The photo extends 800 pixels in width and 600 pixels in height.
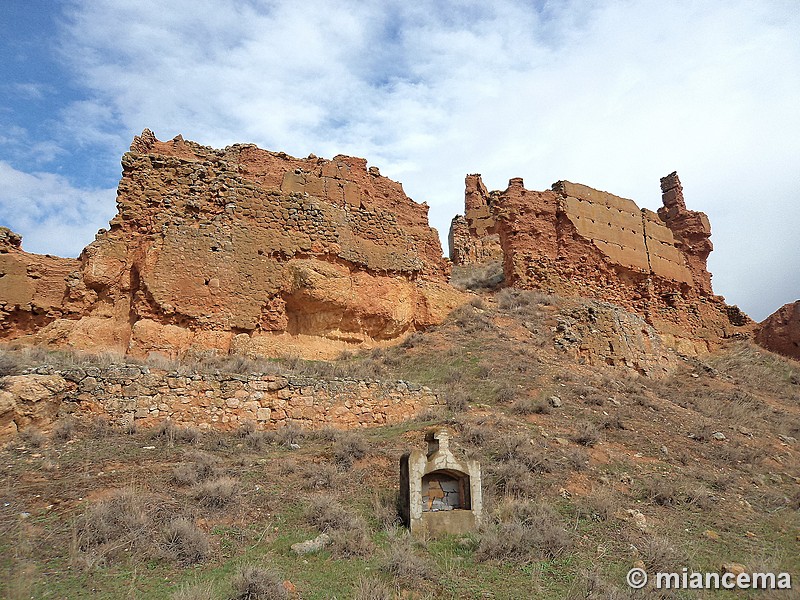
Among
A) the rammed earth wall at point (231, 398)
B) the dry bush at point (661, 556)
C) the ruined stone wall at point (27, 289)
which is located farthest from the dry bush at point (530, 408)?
the ruined stone wall at point (27, 289)

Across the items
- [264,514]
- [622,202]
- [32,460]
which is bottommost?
[264,514]

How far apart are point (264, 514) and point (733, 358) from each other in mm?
19964

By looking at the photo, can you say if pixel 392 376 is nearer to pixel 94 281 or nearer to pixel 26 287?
pixel 94 281

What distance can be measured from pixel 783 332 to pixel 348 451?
63.4 ft

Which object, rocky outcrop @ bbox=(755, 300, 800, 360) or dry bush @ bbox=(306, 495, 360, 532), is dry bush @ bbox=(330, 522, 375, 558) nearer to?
dry bush @ bbox=(306, 495, 360, 532)

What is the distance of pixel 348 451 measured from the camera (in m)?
8.38

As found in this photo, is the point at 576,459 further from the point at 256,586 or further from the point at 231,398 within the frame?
the point at 231,398

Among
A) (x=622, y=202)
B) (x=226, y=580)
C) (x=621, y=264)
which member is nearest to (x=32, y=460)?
(x=226, y=580)

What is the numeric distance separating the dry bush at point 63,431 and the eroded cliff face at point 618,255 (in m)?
14.4

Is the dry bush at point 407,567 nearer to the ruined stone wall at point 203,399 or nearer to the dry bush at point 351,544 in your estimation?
the dry bush at point 351,544

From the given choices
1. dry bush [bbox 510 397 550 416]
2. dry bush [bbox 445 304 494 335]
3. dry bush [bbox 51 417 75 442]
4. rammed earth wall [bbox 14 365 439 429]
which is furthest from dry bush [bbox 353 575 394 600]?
dry bush [bbox 445 304 494 335]

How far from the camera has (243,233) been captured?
13.4m

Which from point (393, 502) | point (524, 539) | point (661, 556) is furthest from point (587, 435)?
point (393, 502)

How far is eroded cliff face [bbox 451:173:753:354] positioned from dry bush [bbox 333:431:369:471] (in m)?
11.7
